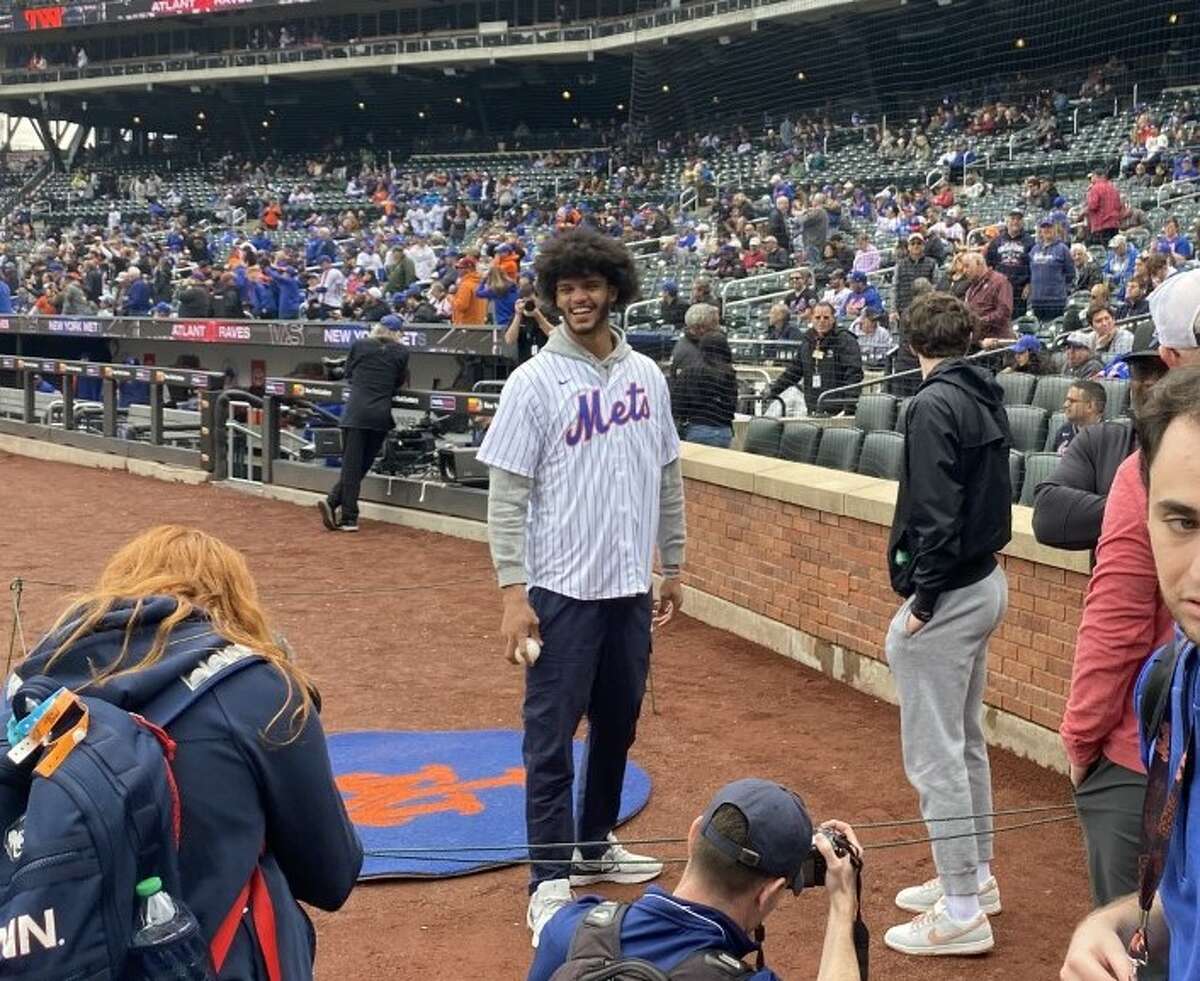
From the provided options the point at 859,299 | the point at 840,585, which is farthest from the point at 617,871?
the point at 859,299

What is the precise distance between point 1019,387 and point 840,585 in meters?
3.05

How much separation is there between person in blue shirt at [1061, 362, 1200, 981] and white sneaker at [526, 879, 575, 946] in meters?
2.75

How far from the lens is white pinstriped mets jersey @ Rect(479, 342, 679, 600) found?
14.3ft

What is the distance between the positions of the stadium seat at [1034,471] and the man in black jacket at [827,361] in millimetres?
3580

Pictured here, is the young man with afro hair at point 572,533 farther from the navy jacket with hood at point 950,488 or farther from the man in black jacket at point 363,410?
the man in black jacket at point 363,410

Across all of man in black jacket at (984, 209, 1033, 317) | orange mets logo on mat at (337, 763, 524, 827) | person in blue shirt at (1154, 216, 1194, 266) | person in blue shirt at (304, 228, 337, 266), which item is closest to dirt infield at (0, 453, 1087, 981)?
orange mets logo on mat at (337, 763, 524, 827)

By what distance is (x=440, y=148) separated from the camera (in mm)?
45312

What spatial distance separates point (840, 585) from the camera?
7133 millimetres

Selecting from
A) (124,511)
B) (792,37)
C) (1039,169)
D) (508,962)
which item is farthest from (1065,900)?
(792,37)

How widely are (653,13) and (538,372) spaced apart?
3279 cm

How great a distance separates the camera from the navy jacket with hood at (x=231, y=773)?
2.17 metres

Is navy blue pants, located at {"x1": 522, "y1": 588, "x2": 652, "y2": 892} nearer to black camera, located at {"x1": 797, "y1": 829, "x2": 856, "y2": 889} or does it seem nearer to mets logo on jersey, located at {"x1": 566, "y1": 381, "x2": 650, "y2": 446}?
mets logo on jersey, located at {"x1": 566, "y1": 381, "x2": 650, "y2": 446}

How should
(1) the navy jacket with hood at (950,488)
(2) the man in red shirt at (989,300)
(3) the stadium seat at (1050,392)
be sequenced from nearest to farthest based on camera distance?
(1) the navy jacket with hood at (950,488), (3) the stadium seat at (1050,392), (2) the man in red shirt at (989,300)

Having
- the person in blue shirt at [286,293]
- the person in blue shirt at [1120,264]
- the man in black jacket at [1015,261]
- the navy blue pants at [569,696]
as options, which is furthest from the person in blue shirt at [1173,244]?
the person in blue shirt at [286,293]
